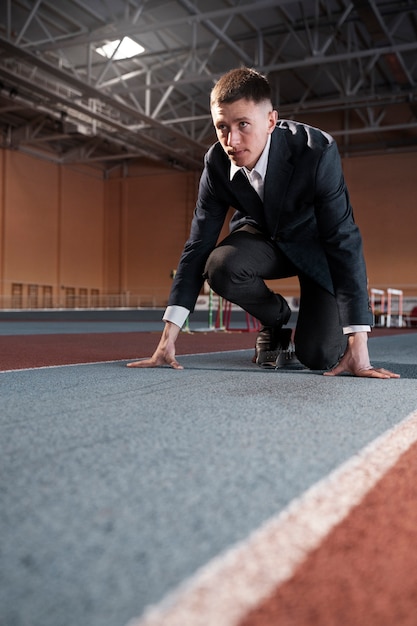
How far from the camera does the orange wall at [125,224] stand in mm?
20562

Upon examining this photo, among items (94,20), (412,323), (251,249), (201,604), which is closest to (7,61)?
(94,20)

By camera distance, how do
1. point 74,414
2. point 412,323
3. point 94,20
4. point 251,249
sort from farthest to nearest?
point 412,323, point 94,20, point 251,249, point 74,414

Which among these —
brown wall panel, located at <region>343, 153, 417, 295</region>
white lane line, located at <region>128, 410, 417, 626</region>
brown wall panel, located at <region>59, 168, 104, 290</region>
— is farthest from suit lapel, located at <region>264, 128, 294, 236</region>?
brown wall panel, located at <region>59, 168, 104, 290</region>

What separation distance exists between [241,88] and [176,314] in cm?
98

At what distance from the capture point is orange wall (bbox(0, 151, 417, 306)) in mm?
20562

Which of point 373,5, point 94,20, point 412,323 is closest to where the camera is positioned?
point 373,5

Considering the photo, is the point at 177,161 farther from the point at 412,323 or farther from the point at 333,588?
the point at 333,588

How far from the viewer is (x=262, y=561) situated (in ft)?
2.32

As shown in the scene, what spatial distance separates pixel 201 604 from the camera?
0.61 metres

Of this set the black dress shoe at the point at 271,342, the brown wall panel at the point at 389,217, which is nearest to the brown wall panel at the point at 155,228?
the brown wall panel at the point at 389,217

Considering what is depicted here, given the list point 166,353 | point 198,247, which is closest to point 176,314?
point 166,353

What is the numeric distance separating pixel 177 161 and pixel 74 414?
22226 mm

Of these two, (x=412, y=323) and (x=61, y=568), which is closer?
(x=61, y=568)

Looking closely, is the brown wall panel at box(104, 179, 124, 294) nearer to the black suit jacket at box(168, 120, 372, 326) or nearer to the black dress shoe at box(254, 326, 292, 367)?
the black dress shoe at box(254, 326, 292, 367)
